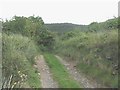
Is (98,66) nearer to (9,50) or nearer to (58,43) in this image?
(9,50)

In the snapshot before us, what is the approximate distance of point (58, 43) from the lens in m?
58.3

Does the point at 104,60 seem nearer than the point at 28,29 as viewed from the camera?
Yes

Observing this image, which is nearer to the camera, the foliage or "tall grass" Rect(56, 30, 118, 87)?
"tall grass" Rect(56, 30, 118, 87)

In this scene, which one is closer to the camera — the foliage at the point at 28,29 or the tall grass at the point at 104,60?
the tall grass at the point at 104,60

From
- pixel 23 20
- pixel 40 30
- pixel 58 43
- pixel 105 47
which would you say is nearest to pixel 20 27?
pixel 23 20

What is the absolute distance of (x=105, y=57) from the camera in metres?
20.1

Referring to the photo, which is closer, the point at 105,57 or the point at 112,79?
the point at 112,79

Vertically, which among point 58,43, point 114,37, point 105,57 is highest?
point 114,37

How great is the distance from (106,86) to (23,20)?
27.2m

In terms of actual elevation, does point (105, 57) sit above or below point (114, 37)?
below

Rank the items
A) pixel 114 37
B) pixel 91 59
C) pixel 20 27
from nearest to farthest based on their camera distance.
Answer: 1. pixel 114 37
2. pixel 91 59
3. pixel 20 27

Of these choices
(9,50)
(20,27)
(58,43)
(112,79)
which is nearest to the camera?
(9,50)

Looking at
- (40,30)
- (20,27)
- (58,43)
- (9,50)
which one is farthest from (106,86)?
(58,43)

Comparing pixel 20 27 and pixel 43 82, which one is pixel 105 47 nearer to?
pixel 43 82
